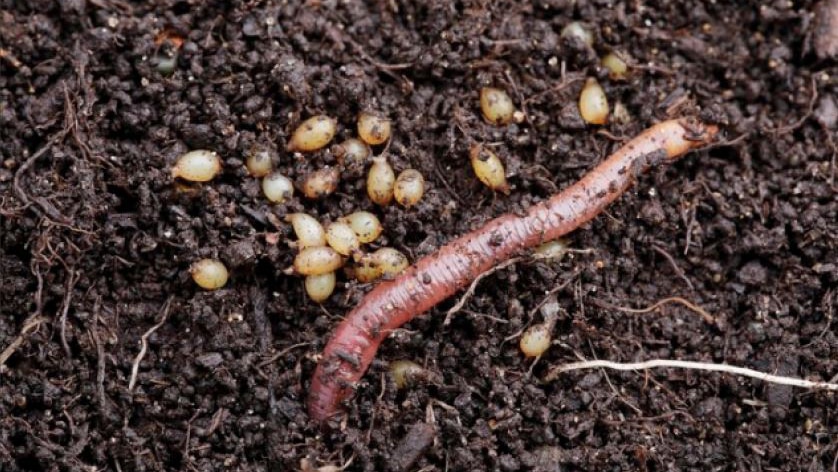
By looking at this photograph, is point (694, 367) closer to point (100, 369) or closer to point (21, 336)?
point (100, 369)

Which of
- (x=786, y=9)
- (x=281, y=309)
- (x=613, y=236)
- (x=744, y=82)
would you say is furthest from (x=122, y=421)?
(x=786, y=9)

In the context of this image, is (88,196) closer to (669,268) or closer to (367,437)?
(367,437)

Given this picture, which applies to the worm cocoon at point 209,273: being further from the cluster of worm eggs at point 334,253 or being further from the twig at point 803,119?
the twig at point 803,119

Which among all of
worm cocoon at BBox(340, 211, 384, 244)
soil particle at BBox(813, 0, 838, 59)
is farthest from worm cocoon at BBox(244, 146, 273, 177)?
soil particle at BBox(813, 0, 838, 59)

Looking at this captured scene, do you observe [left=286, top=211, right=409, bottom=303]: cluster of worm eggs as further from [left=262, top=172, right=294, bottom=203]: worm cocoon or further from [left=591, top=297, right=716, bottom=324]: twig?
[left=591, top=297, right=716, bottom=324]: twig

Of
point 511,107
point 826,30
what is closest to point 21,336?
point 511,107
